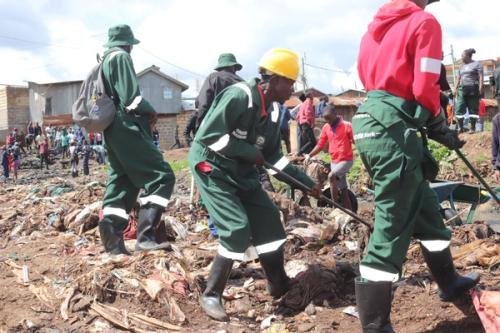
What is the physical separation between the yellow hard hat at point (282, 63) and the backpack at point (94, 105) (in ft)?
5.91

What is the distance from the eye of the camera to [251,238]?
451 centimetres

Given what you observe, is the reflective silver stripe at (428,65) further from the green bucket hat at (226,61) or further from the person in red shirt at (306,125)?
the person in red shirt at (306,125)

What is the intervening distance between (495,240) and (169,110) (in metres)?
41.3

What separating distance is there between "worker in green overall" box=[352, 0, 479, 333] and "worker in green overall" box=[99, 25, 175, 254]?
94.0 inches

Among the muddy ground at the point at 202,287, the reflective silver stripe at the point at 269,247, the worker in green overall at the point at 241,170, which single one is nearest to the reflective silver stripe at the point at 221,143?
the worker in green overall at the point at 241,170

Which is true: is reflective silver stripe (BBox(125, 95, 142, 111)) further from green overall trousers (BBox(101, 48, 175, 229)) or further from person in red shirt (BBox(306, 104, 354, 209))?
person in red shirt (BBox(306, 104, 354, 209))

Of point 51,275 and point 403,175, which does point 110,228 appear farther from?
point 403,175

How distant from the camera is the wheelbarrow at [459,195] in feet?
21.8

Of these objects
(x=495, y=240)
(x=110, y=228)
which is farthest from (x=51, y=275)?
(x=495, y=240)

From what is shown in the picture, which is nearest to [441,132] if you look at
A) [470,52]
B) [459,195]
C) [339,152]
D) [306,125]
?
[459,195]

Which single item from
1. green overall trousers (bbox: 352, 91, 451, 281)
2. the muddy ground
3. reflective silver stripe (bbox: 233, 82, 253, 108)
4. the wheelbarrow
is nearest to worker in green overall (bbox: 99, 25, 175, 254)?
the muddy ground

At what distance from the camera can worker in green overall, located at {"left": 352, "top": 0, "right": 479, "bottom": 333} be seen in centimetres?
334

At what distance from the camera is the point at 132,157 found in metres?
5.39

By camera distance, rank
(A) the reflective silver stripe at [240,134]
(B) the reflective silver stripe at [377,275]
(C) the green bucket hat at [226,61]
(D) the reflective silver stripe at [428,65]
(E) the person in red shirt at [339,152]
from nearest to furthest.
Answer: (D) the reflective silver stripe at [428,65], (B) the reflective silver stripe at [377,275], (A) the reflective silver stripe at [240,134], (C) the green bucket hat at [226,61], (E) the person in red shirt at [339,152]
